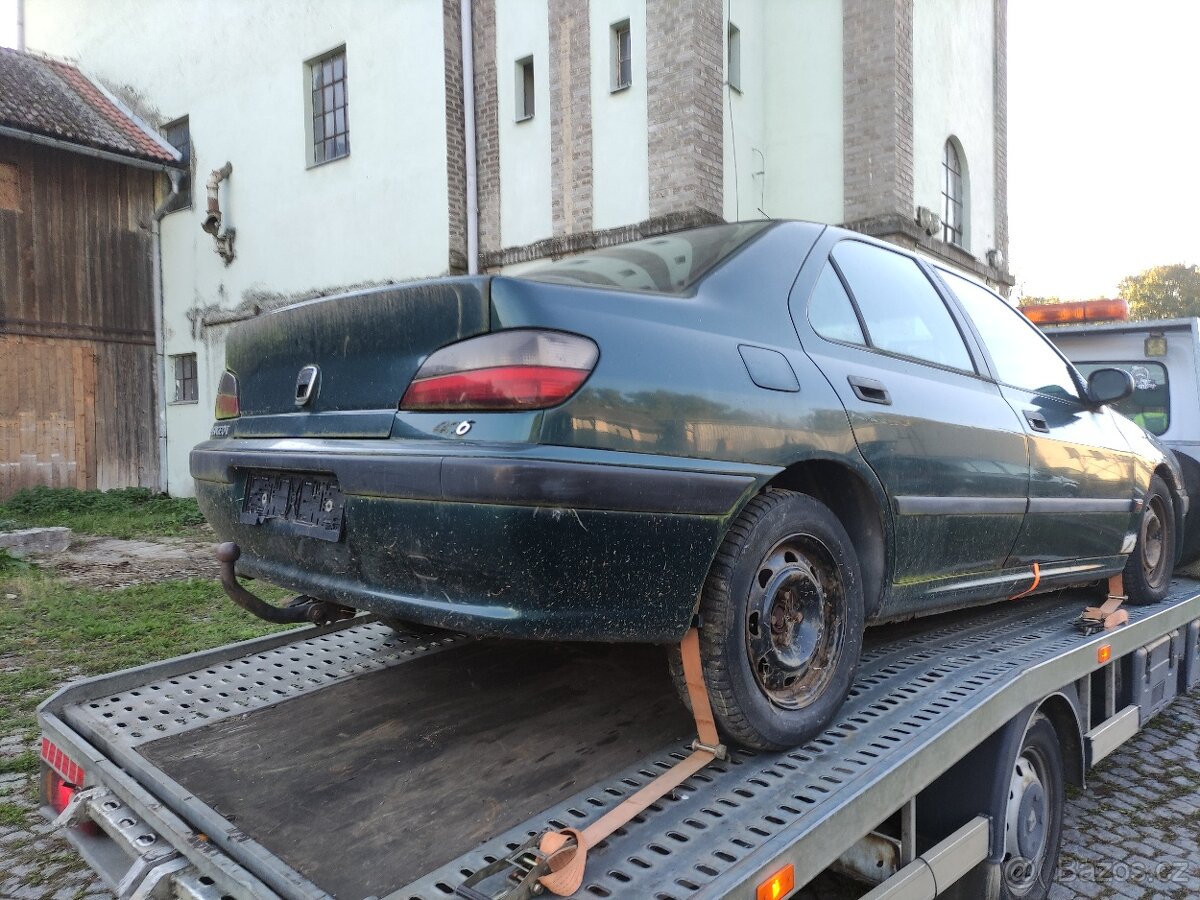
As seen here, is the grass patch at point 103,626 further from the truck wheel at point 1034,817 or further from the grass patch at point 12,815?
the truck wheel at point 1034,817

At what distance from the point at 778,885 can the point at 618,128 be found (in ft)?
30.9

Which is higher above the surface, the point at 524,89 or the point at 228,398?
the point at 524,89

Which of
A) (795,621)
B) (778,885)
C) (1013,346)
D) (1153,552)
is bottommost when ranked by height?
(778,885)

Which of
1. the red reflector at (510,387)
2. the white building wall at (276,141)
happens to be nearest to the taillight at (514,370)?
the red reflector at (510,387)

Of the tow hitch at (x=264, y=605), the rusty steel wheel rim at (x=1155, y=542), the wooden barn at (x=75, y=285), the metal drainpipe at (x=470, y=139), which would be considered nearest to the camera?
the tow hitch at (x=264, y=605)

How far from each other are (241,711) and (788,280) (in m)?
2.06

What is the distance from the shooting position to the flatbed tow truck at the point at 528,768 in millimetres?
1773

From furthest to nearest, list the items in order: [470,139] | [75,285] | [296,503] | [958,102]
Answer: [75,285]
[958,102]
[470,139]
[296,503]

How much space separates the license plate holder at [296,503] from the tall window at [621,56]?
872 cm

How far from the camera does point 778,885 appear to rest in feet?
5.72

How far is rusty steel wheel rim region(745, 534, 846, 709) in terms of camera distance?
86.2 inches

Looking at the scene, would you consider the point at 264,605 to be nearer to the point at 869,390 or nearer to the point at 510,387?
the point at 510,387

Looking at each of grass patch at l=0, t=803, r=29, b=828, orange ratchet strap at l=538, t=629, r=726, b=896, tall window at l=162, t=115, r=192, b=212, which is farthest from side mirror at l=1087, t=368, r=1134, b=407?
tall window at l=162, t=115, r=192, b=212

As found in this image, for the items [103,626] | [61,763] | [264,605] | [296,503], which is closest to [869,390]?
[296,503]
